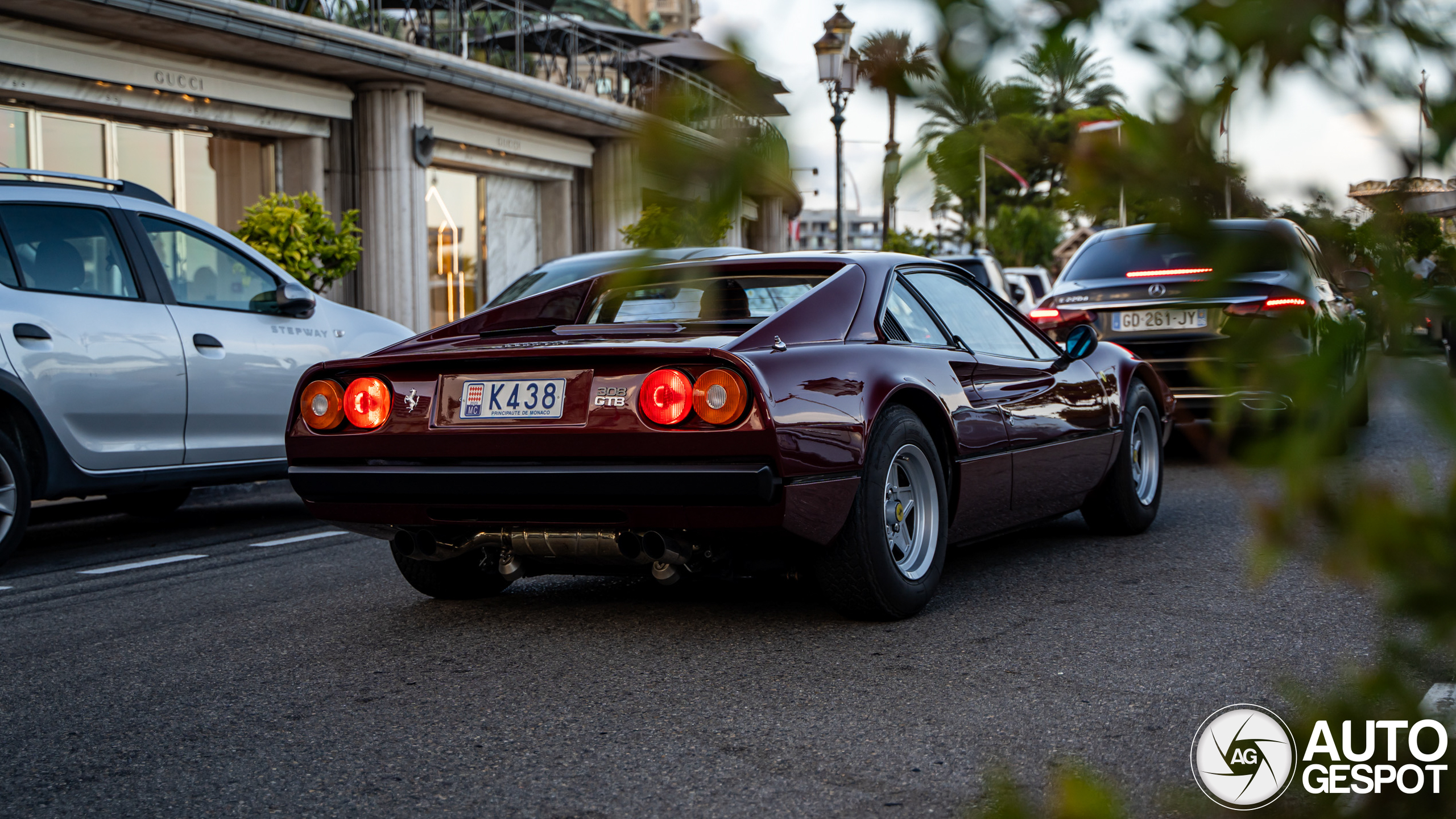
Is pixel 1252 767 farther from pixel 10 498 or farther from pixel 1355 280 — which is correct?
pixel 10 498

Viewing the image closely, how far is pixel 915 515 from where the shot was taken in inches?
181

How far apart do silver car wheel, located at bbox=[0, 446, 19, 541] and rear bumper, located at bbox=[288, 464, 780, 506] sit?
7.20ft

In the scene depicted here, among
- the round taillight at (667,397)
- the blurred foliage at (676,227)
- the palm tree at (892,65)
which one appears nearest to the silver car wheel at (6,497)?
the round taillight at (667,397)

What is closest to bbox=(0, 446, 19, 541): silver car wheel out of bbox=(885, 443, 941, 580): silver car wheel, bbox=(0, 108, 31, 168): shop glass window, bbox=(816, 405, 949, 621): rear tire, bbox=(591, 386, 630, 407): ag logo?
bbox=(591, 386, 630, 407): ag logo

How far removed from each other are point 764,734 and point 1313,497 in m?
2.31

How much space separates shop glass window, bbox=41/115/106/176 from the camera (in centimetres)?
1506

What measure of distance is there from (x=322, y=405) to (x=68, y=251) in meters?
2.70

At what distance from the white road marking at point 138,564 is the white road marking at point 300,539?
366mm

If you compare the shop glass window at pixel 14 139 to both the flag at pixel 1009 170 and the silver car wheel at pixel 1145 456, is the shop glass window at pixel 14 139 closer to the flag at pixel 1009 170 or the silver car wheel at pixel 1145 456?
the silver car wheel at pixel 1145 456

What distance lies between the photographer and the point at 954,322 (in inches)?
208

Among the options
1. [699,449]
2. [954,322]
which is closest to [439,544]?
[699,449]

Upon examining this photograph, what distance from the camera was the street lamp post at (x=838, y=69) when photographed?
119 centimetres

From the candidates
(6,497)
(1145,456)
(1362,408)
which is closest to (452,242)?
(6,497)

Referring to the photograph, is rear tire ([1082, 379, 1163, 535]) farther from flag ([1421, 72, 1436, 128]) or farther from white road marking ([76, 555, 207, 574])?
flag ([1421, 72, 1436, 128])
